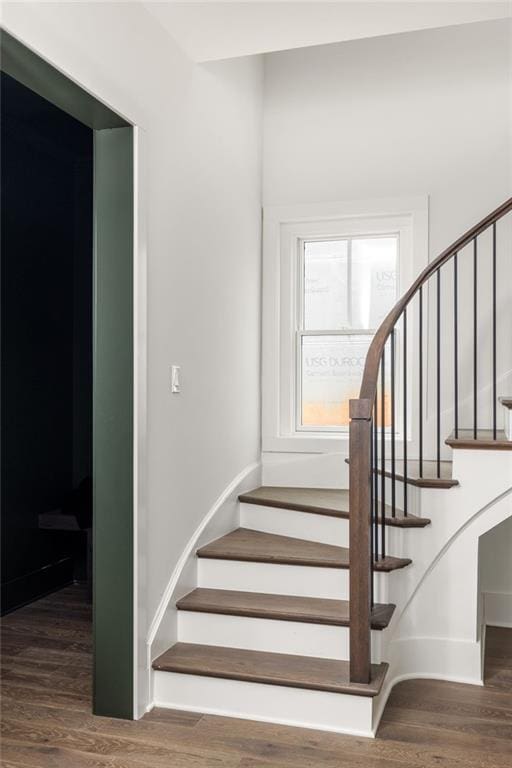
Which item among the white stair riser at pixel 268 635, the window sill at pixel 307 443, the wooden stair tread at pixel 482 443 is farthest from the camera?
the window sill at pixel 307 443

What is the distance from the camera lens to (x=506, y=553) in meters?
4.04

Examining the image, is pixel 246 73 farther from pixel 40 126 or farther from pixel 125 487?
pixel 125 487

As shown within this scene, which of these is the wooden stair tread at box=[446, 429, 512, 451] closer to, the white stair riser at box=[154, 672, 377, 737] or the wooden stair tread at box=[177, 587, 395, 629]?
the wooden stair tread at box=[177, 587, 395, 629]

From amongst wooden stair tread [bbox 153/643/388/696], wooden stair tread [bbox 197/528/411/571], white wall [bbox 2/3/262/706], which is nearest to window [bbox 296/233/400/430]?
white wall [bbox 2/3/262/706]

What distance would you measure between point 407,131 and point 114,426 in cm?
269

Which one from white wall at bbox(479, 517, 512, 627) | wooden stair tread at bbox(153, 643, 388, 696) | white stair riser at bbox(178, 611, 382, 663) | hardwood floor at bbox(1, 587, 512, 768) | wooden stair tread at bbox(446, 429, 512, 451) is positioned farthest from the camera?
white wall at bbox(479, 517, 512, 627)

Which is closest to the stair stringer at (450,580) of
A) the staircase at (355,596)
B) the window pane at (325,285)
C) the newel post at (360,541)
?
the staircase at (355,596)

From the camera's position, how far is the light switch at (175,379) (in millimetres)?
3115

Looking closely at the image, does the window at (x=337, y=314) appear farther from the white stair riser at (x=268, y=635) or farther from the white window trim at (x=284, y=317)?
the white stair riser at (x=268, y=635)

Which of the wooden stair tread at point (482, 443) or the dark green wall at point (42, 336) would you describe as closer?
the wooden stair tread at point (482, 443)

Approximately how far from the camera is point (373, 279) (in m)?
4.42

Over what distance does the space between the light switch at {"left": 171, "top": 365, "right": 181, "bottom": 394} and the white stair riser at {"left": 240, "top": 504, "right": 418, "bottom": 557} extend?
1.01 meters

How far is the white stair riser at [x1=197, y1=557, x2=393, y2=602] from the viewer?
319cm

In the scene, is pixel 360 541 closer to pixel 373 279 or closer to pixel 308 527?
pixel 308 527
